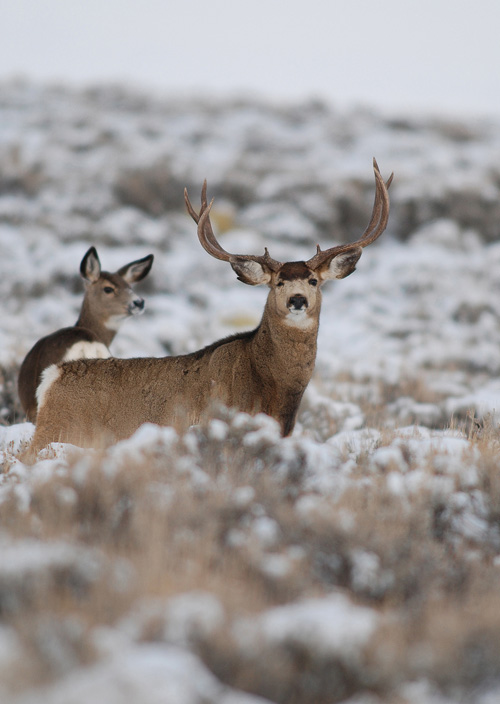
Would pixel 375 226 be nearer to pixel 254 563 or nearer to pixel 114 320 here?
pixel 254 563

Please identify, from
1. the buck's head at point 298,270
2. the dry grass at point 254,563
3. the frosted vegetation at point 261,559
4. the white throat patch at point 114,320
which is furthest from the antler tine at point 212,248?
the white throat patch at point 114,320

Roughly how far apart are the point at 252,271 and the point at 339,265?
2.31ft

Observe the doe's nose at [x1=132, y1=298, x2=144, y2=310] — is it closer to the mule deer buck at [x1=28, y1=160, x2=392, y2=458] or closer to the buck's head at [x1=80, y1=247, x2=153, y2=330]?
the buck's head at [x1=80, y1=247, x2=153, y2=330]

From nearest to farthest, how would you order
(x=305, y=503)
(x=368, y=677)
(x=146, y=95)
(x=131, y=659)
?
(x=131, y=659), (x=368, y=677), (x=305, y=503), (x=146, y=95)

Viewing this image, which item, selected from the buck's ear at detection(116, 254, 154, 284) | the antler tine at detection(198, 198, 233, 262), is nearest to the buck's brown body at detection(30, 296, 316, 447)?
the antler tine at detection(198, 198, 233, 262)

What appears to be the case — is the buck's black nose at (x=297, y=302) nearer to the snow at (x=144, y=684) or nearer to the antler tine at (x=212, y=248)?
the antler tine at (x=212, y=248)

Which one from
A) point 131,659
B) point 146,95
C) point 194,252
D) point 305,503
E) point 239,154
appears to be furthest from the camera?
point 146,95

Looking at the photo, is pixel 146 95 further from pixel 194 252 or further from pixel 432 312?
pixel 432 312

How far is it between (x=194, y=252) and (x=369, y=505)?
15.8 m

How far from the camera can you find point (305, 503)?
3594mm

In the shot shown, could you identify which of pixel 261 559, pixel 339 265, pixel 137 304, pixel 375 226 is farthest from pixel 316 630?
pixel 137 304

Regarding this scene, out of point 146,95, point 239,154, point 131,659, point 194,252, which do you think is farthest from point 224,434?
point 146,95

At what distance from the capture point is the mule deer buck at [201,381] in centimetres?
548

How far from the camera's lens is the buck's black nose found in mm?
5387
